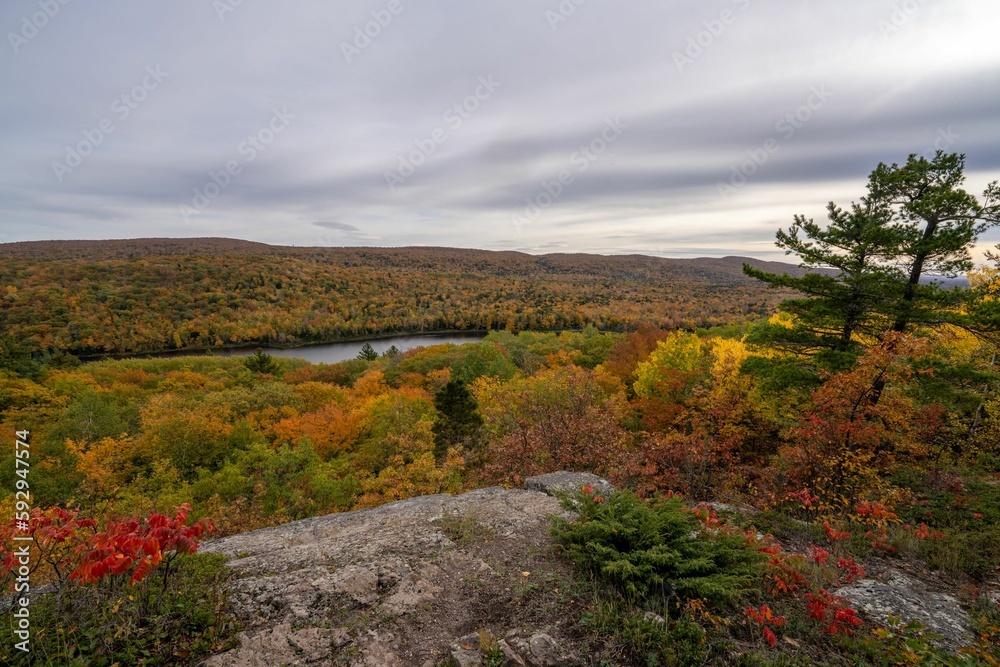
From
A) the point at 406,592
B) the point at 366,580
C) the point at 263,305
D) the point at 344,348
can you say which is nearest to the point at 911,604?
the point at 406,592

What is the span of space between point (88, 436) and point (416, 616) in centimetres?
3241

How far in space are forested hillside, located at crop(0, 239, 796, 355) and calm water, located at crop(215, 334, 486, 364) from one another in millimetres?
4356

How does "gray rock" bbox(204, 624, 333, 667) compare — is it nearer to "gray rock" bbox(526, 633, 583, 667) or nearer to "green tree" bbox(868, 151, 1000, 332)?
"gray rock" bbox(526, 633, 583, 667)

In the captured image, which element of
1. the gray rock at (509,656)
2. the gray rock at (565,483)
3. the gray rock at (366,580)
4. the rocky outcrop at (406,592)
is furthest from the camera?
the gray rock at (565,483)

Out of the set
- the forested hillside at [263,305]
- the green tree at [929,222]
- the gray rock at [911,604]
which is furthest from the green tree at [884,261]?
the forested hillside at [263,305]

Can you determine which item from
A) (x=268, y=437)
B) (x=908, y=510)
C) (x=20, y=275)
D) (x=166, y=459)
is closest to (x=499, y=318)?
(x=268, y=437)

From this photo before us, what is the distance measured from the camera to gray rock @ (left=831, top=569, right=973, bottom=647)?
489 centimetres

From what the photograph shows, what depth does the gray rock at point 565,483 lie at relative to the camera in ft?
28.1

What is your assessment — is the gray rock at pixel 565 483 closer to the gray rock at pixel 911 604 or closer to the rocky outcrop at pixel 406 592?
the rocky outcrop at pixel 406 592

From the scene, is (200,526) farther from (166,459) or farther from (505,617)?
(166,459)

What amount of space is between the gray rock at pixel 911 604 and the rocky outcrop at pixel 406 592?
12.4ft

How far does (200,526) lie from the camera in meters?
4.16

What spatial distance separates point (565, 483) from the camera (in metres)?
9.02

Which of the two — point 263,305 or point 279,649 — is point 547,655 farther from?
point 263,305
